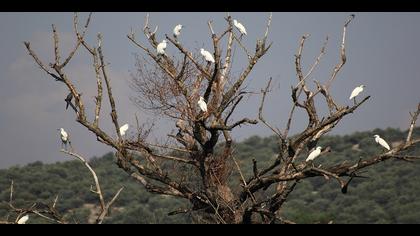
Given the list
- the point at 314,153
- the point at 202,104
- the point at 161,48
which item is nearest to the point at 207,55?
the point at 161,48

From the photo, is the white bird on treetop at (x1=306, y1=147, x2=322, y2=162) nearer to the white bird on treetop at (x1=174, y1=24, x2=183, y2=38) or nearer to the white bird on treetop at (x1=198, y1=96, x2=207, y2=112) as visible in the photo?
the white bird on treetop at (x1=198, y1=96, x2=207, y2=112)

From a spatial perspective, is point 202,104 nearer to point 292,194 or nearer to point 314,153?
point 314,153

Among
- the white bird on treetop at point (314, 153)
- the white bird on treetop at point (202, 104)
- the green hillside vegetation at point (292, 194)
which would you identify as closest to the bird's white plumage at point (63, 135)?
the white bird on treetop at point (202, 104)

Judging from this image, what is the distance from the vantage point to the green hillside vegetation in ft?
107

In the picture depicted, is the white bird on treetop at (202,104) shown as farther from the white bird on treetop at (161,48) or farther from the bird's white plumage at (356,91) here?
the bird's white plumage at (356,91)

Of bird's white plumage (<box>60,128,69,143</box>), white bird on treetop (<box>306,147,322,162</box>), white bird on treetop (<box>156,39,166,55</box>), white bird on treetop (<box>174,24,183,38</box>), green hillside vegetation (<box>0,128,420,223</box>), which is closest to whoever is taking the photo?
white bird on treetop (<box>306,147,322,162</box>)

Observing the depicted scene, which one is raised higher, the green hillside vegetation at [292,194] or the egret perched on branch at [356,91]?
the green hillside vegetation at [292,194]

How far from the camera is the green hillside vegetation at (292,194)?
3262 cm

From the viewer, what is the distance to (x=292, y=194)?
1470 inches

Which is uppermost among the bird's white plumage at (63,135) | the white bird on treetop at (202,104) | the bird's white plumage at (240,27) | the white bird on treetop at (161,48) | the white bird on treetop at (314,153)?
the bird's white plumage at (240,27)

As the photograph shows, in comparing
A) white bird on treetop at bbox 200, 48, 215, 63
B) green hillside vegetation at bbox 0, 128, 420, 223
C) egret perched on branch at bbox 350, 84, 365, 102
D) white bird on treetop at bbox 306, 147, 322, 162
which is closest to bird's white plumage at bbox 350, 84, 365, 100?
egret perched on branch at bbox 350, 84, 365, 102

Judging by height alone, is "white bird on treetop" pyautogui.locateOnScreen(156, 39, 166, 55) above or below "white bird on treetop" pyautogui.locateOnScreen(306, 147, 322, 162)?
above

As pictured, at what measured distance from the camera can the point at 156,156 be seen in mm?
10844
